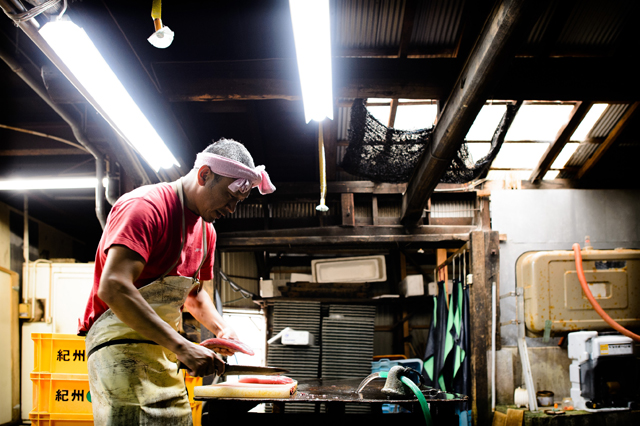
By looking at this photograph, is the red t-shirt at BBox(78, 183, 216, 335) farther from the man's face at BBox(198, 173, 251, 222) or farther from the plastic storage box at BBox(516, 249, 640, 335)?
the plastic storage box at BBox(516, 249, 640, 335)

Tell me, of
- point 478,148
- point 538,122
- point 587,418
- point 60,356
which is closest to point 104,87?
point 60,356

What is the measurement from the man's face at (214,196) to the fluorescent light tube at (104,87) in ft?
4.59

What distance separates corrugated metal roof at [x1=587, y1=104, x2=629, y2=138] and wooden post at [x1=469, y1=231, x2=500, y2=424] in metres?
2.23

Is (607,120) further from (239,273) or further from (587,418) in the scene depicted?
(239,273)

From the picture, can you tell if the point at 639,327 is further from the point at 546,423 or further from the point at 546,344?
the point at 546,423

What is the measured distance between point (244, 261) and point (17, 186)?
4.54 m

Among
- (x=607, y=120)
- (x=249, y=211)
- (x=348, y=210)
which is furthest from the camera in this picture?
(x=249, y=211)

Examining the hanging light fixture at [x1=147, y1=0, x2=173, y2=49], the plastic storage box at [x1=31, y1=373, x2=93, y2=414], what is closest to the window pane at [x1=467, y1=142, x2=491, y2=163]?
the hanging light fixture at [x1=147, y1=0, x2=173, y2=49]

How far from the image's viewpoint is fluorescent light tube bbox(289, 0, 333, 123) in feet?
9.01

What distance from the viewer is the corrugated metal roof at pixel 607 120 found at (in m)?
6.25

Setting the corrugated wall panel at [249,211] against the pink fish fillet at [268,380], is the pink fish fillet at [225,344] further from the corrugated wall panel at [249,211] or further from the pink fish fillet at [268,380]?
the corrugated wall panel at [249,211]

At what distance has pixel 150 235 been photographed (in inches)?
83.1

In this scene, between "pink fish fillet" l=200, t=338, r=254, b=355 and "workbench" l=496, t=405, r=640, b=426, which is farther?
"workbench" l=496, t=405, r=640, b=426

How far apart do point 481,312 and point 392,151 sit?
7.86 ft
